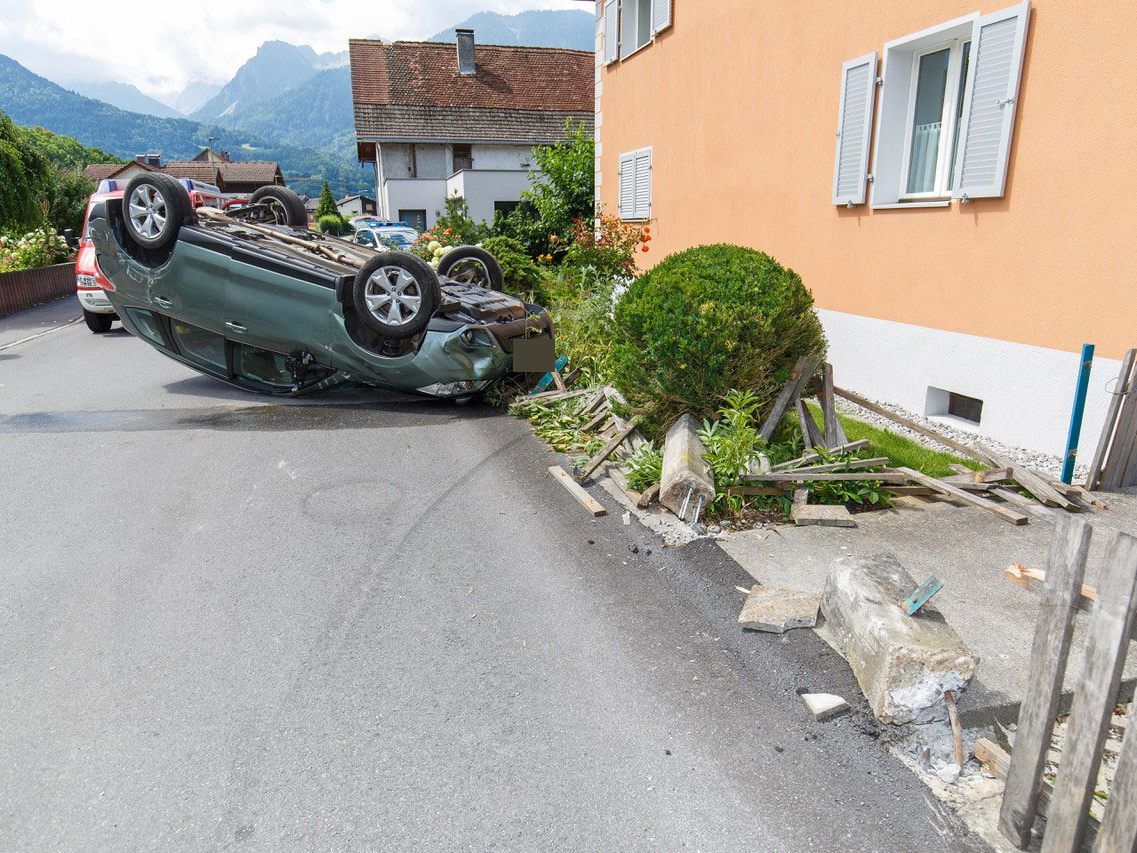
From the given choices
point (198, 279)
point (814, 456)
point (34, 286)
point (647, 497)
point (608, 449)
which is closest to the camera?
point (647, 497)

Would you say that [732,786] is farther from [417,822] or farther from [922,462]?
[922,462]

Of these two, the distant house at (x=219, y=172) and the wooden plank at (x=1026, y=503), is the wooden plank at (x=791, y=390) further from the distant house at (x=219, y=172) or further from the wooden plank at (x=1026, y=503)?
the distant house at (x=219, y=172)

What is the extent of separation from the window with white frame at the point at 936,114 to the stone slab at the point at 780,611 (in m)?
4.35

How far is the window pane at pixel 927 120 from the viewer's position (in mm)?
7551

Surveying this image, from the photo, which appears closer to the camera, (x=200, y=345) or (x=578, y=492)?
(x=578, y=492)

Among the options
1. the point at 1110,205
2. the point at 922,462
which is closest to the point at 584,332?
the point at 922,462

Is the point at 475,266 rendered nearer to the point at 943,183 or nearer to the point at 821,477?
the point at 943,183

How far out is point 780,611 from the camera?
401cm

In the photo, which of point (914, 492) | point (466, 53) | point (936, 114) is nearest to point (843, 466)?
point (914, 492)

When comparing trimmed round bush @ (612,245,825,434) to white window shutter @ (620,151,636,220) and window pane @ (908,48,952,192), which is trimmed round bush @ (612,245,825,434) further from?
white window shutter @ (620,151,636,220)

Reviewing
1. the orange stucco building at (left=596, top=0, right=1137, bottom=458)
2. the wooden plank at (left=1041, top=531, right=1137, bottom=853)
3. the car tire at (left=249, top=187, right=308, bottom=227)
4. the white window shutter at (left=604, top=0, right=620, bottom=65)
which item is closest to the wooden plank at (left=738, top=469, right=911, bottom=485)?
the orange stucco building at (left=596, top=0, right=1137, bottom=458)

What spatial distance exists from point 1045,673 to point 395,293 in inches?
276

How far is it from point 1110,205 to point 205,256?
327 inches

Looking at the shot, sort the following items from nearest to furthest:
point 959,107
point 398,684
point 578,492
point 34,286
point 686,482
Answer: point 398,684 < point 686,482 < point 578,492 < point 959,107 < point 34,286
